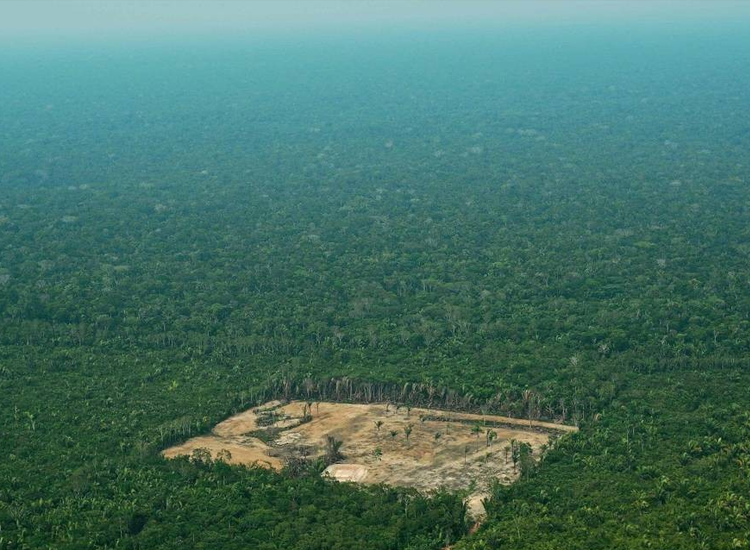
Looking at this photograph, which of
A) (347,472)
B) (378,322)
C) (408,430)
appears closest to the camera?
(347,472)

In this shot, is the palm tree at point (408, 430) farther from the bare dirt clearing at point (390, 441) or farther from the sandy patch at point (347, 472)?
the sandy patch at point (347, 472)

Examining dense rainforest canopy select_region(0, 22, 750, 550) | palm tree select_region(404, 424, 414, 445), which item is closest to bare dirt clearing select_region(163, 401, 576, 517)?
palm tree select_region(404, 424, 414, 445)

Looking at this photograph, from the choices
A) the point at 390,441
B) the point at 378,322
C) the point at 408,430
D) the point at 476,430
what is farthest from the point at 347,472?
the point at 378,322

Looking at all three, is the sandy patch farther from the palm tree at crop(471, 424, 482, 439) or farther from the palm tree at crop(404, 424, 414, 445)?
the palm tree at crop(471, 424, 482, 439)

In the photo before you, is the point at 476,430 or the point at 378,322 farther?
the point at 378,322

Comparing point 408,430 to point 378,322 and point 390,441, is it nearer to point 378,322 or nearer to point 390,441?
point 390,441

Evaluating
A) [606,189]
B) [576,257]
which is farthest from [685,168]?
[576,257]
